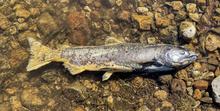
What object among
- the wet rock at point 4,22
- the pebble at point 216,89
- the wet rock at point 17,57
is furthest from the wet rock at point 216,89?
the wet rock at point 4,22

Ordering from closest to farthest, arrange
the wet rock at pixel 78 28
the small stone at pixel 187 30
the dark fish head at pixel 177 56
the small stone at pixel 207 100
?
the dark fish head at pixel 177 56, the small stone at pixel 207 100, the small stone at pixel 187 30, the wet rock at pixel 78 28

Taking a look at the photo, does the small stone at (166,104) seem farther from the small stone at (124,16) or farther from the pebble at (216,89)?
the small stone at (124,16)

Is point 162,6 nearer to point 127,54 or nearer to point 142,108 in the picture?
point 127,54

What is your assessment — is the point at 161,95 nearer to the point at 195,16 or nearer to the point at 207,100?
the point at 207,100

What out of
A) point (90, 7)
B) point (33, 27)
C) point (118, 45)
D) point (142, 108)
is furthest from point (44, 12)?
point (142, 108)

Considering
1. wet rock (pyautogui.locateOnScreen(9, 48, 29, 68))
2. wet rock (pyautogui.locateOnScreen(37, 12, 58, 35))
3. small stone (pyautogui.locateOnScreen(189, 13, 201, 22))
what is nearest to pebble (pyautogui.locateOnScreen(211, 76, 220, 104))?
small stone (pyautogui.locateOnScreen(189, 13, 201, 22))

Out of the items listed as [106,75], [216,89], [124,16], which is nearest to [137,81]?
[106,75]

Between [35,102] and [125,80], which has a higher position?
[125,80]
